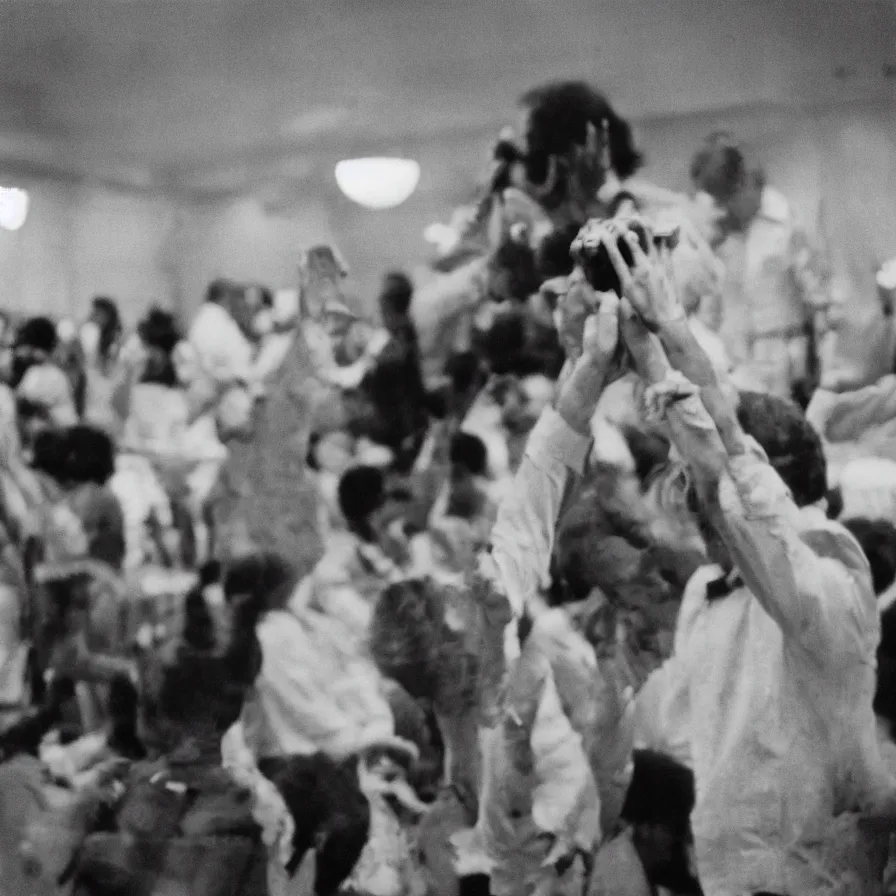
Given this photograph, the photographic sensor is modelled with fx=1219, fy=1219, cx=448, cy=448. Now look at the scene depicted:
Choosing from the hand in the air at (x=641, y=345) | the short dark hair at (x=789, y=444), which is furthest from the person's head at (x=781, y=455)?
the hand in the air at (x=641, y=345)

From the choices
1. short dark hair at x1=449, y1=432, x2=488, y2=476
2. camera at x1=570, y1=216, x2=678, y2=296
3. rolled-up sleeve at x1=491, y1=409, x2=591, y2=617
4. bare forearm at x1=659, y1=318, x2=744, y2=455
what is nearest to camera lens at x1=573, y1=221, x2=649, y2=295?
camera at x1=570, y1=216, x2=678, y2=296

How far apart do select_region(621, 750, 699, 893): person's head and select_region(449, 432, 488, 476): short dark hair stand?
511 millimetres

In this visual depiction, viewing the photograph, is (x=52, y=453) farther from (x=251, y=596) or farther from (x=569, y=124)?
(x=569, y=124)

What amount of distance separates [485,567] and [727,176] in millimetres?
727

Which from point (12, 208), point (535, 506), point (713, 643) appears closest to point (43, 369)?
point (12, 208)

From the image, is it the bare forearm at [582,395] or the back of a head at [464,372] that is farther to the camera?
the back of a head at [464,372]

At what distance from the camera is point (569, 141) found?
1.96m

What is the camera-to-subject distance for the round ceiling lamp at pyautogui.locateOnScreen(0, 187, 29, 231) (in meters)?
2.14

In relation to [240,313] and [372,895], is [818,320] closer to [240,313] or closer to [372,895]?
[240,313]

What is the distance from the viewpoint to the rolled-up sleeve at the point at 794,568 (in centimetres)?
174

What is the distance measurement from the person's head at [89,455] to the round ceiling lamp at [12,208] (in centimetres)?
37

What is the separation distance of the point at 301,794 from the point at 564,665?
49 centimetres

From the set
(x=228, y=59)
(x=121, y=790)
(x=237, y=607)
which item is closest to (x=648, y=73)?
(x=228, y=59)

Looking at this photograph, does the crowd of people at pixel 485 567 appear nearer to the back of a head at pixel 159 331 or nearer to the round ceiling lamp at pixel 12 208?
the back of a head at pixel 159 331
